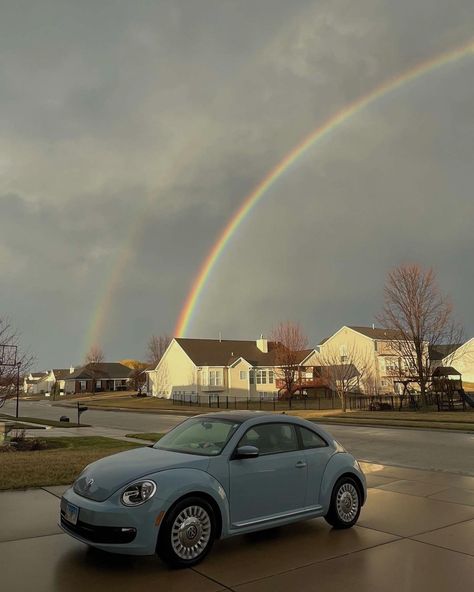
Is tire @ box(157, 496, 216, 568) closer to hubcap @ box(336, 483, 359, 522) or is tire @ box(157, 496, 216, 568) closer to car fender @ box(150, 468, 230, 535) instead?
car fender @ box(150, 468, 230, 535)

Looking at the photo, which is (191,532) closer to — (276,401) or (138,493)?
(138,493)

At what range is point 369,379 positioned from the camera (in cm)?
5575

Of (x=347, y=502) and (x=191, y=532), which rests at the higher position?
(x=191, y=532)

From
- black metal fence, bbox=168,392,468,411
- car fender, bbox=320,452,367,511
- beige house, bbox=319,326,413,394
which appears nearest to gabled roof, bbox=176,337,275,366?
black metal fence, bbox=168,392,468,411

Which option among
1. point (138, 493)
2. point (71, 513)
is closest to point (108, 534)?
point (138, 493)

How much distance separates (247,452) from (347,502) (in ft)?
6.14

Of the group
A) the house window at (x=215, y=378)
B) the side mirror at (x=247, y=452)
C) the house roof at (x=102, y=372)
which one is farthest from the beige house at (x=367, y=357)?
the house roof at (x=102, y=372)

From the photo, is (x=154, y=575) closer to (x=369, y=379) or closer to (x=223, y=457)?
(x=223, y=457)

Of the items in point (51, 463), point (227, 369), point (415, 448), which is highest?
point (227, 369)

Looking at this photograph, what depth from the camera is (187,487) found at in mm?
5176

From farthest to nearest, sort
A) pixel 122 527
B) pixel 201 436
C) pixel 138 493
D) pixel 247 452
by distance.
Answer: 1. pixel 201 436
2. pixel 247 452
3. pixel 138 493
4. pixel 122 527

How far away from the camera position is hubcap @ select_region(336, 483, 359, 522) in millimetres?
6562

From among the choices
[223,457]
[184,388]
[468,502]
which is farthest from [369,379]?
[223,457]

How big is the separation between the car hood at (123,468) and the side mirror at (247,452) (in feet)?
1.17
